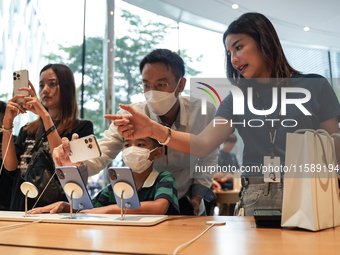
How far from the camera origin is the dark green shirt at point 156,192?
155cm

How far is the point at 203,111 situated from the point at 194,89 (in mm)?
1827

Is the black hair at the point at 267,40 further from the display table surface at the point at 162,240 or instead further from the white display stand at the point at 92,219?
the white display stand at the point at 92,219

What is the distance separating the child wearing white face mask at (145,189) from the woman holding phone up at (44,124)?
0.24 m

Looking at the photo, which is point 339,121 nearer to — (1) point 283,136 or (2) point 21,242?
(1) point 283,136

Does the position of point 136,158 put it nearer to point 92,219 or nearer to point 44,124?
point 92,219

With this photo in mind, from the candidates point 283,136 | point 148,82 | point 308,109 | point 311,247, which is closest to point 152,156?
point 148,82

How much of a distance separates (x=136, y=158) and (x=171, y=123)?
0.52 metres

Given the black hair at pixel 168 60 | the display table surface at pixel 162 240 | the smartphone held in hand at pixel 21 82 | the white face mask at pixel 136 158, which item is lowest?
the display table surface at pixel 162 240

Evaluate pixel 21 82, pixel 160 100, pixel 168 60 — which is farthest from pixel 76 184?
pixel 168 60

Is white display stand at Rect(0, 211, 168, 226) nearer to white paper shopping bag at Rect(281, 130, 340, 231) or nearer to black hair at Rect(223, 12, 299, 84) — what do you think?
white paper shopping bag at Rect(281, 130, 340, 231)

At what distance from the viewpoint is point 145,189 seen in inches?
67.1

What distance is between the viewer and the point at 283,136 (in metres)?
1.42

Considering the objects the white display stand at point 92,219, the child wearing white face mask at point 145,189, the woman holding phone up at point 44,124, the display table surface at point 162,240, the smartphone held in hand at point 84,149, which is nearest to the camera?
the display table surface at point 162,240

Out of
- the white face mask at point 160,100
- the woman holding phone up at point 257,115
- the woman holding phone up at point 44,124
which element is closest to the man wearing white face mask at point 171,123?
the white face mask at point 160,100
